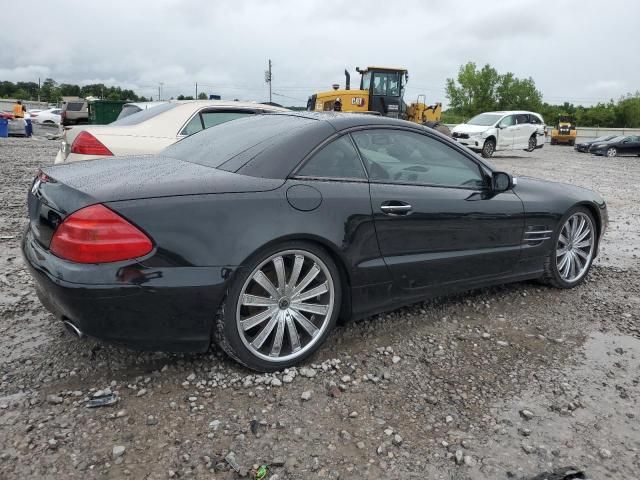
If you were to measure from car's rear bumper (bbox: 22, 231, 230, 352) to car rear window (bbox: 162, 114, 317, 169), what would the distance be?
77cm

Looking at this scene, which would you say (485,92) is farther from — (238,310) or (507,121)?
(238,310)

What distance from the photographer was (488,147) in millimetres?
20016

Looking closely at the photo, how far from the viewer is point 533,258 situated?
4.00 metres

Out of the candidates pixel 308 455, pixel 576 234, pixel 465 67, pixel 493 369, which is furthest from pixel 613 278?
pixel 465 67

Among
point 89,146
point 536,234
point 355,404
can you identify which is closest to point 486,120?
point 536,234

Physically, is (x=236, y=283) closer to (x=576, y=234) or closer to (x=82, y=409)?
(x=82, y=409)

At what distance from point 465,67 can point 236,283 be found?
81.7 metres

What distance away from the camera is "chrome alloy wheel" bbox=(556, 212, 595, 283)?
14.1 ft

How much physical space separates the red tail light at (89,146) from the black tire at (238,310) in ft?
10.9

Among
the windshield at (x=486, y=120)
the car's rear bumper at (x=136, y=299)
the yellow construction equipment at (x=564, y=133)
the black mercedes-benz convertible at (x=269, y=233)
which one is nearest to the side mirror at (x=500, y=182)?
the black mercedes-benz convertible at (x=269, y=233)

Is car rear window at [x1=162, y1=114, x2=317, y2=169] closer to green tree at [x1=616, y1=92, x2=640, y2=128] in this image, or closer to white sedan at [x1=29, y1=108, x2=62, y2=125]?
white sedan at [x1=29, y1=108, x2=62, y2=125]

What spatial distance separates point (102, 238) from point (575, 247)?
3719 millimetres

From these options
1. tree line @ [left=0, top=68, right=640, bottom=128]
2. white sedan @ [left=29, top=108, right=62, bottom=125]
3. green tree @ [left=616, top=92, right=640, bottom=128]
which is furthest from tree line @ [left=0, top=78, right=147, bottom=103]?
green tree @ [left=616, top=92, right=640, bottom=128]

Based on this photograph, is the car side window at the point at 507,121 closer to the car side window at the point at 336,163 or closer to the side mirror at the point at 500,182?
the side mirror at the point at 500,182
